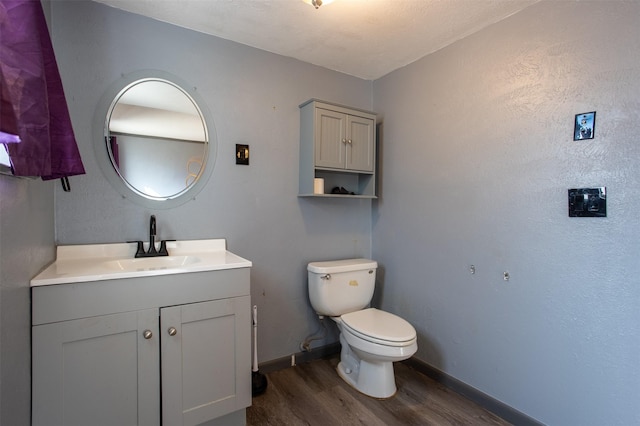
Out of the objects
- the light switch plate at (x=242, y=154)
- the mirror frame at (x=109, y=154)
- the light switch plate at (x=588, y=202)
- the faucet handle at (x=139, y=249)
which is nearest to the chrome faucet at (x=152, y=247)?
the faucet handle at (x=139, y=249)

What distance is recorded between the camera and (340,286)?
2104mm

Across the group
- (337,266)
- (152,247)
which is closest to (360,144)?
(337,266)

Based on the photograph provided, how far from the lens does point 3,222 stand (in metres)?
0.89

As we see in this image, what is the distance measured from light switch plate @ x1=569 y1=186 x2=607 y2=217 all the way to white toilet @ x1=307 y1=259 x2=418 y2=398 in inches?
39.9

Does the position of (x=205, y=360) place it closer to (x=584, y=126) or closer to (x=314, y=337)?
(x=314, y=337)

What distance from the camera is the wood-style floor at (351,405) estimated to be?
164 cm

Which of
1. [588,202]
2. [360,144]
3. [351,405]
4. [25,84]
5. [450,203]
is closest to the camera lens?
[25,84]

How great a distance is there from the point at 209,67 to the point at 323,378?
2.11 m

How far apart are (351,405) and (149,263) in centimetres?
136

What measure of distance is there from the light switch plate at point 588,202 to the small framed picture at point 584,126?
240mm

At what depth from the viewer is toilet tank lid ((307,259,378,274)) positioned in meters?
2.06

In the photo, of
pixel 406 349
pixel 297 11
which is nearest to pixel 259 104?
pixel 297 11

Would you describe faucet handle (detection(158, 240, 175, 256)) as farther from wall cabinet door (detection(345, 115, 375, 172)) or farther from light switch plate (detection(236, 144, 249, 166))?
wall cabinet door (detection(345, 115, 375, 172))

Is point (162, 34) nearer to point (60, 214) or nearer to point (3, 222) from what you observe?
point (60, 214)
